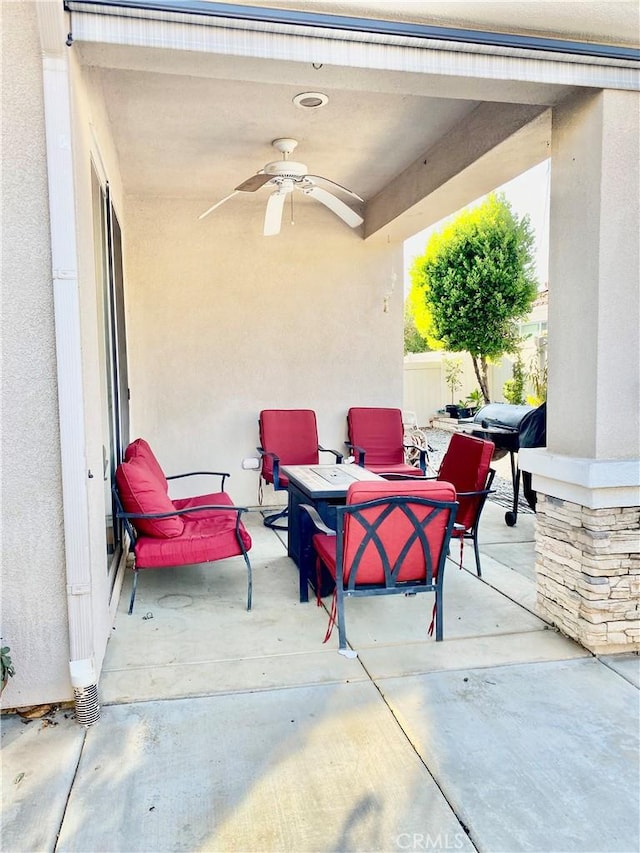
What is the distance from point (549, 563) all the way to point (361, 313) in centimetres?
385

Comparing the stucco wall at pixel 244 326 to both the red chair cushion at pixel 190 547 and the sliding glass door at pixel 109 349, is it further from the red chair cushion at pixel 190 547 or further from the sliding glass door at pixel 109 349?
the red chair cushion at pixel 190 547

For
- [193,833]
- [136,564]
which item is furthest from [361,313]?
[193,833]

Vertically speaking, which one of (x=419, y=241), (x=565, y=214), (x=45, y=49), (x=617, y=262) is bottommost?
(x=617, y=262)

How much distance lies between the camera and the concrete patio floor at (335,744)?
6.02 feet

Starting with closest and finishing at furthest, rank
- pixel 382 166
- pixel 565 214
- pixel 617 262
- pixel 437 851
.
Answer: pixel 437 851, pixel 617 262, pixel 565 214, pixel 382 166

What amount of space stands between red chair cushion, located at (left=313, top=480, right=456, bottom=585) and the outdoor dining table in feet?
1.47

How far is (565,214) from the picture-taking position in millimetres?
3115

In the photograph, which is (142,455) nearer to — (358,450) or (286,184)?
(286,184)

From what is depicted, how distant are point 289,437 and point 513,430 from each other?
2.09 meters

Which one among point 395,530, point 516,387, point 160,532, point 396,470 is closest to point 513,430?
point 396,470

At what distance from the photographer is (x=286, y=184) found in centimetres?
430

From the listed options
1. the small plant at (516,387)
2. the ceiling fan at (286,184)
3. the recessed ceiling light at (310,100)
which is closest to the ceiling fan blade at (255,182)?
the ceiling fan at (286,184)

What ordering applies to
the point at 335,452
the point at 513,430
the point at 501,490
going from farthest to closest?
→ the point at 501,490 → the point at 335,452 → the point at 513,430

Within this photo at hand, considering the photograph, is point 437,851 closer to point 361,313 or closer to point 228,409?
point 228,409
